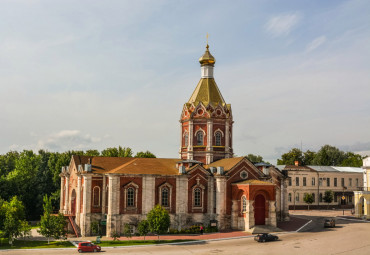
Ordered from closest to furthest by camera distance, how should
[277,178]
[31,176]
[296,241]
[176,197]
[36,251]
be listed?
1. [36,251]
2. [296,241]
3. [176,197]
4. [277,178]
5. [31,176]

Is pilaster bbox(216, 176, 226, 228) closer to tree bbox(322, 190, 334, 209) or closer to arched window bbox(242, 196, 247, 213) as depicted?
arched window bbox(242, 196, 247, 213)

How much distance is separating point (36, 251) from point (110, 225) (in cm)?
956

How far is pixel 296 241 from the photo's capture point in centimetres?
3966

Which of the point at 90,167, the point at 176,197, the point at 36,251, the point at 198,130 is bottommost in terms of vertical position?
the point at 36,251

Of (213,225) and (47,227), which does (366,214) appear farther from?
(47,227)

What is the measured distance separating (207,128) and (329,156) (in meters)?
70.6

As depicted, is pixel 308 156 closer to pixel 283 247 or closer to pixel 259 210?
pixel 259 210

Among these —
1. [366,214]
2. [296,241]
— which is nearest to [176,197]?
[296,241]

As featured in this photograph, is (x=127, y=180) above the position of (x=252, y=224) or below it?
above

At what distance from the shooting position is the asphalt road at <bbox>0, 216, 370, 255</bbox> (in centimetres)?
3503

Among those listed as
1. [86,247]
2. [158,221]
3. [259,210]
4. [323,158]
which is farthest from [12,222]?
[323,158]

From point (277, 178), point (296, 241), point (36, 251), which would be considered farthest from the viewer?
point (277, 178)

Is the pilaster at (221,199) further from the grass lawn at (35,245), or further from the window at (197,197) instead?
the grass lawn at (35,245)

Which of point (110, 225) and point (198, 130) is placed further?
point (198, 130)
